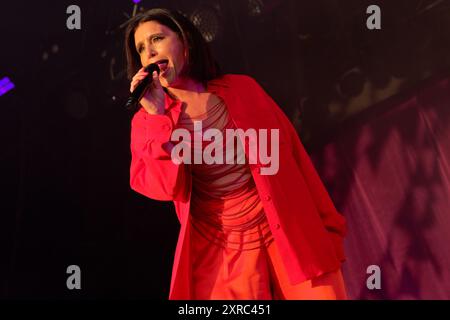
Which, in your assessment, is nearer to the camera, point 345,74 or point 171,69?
point 171,69

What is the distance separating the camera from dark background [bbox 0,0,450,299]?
2379 mm

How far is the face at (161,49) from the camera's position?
189 cm

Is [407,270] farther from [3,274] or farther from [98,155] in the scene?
[3,274]

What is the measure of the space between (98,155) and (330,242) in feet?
3.10

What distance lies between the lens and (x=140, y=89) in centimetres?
171

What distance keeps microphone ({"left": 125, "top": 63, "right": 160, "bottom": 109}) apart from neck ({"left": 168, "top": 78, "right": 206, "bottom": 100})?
6.1 inches

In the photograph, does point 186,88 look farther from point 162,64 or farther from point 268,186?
point 268,186

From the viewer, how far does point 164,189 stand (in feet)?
5.91

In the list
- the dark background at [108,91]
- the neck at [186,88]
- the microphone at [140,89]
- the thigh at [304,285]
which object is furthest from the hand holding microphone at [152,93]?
the dark background at [108,91]

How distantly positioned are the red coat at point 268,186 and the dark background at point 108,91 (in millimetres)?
458

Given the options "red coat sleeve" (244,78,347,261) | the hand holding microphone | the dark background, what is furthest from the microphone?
the dark background

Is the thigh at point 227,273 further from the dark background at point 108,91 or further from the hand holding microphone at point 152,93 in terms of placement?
the dark background at point 108,91
